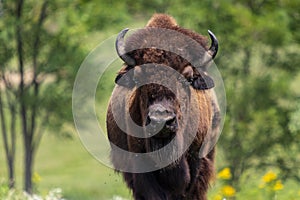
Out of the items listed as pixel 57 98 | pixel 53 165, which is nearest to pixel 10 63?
pixel 57 98

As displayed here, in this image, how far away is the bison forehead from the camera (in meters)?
9.72

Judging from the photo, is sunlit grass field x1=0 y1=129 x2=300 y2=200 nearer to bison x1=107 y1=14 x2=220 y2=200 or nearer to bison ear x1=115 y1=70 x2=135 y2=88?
bison x1=107 y1=14 x2=220 y2=200

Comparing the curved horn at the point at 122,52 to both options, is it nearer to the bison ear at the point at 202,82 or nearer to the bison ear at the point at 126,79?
the bison ear at the point at 126,79

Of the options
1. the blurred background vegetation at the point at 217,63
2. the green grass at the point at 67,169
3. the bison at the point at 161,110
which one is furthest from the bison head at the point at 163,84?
the green grass at the point at 67,169

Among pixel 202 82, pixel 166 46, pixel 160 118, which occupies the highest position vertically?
pixel 166 46

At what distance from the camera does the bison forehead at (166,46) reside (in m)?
9.72

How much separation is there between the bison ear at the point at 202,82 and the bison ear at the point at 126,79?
0.68 metres

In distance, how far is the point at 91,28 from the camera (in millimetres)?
17469

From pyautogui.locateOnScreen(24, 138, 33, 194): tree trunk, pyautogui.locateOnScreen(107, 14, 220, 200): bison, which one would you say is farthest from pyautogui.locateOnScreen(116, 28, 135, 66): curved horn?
pyautogui.locateOnScreen(24, 138, 33, 194): tree trunk

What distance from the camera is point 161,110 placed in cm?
921

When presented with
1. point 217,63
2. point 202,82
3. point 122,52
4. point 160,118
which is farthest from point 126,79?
point 217,63

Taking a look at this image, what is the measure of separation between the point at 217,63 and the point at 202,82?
7840 mm

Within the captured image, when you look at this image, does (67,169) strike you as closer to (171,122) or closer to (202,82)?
(202,82)

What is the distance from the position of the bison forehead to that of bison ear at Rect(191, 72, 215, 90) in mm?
186
